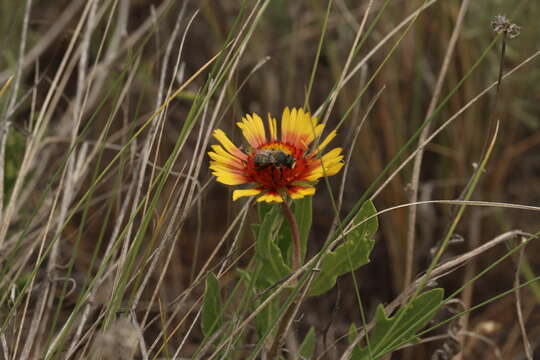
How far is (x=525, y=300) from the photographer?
173cm

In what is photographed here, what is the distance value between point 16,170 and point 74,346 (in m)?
0.49

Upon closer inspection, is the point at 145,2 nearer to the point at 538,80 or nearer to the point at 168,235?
the point at 538,80

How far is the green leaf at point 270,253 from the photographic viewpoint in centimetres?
95

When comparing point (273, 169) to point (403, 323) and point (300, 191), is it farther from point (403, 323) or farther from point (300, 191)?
point (403, 323)

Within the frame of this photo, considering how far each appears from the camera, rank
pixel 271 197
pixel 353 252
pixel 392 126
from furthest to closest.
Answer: pixel 392 126, pixel 353 252, pixel 271 197

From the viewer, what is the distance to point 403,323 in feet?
3.28

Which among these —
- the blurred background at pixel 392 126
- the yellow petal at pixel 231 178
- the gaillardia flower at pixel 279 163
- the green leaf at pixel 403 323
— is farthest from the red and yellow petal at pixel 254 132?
the blurred background at pixel 392 126

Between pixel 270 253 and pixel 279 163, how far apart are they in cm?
15

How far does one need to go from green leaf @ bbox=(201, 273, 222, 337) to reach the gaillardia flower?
0.14 meters

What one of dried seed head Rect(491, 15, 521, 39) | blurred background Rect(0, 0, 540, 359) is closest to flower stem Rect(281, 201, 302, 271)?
dried seed head Rect(491, 15, 521, 39)

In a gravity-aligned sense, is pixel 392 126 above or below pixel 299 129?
below

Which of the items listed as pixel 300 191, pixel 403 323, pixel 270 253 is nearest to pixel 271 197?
pixel 300 191

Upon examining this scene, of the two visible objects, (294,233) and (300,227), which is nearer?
(294,233)

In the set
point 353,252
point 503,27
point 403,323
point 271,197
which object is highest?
point 503,27
